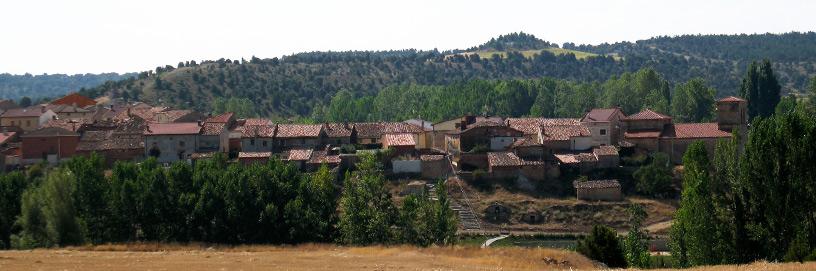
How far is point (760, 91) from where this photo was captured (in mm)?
90562

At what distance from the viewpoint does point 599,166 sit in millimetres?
68812

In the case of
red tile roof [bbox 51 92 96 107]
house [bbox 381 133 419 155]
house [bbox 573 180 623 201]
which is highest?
red tile roof [bbox 51 92 96 107]

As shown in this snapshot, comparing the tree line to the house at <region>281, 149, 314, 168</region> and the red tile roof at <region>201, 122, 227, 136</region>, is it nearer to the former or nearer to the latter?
the house at <region>281, 149, 314, 168</region>

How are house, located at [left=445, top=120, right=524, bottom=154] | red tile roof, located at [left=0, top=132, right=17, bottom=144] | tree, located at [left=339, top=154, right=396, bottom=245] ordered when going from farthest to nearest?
red tile roof, located at [left=0, top=132, right=17, bottom=144], house, located at [left=445, top=120, right=524, bottom=154], tree, located at [left=339, top=154, right=396, bottom=245]

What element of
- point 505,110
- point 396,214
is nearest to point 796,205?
point 396,214

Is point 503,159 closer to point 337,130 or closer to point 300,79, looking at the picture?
point 337,130

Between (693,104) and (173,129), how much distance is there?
48.5m

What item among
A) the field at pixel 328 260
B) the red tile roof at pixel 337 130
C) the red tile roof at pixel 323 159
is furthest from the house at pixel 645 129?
the field at pixel 328 260

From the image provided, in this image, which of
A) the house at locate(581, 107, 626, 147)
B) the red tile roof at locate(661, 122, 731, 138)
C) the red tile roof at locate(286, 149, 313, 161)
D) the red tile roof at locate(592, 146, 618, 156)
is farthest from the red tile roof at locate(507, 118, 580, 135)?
the red tile roof at locate(286, 149, 313, 161)

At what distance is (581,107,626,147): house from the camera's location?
72.3 metres

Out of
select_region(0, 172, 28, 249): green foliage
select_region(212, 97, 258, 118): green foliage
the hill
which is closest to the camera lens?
select_region(0, 172, 28, 249): green foliage

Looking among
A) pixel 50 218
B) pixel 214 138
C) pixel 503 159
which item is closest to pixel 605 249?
pixel 50 218

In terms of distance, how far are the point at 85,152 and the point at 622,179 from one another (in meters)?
36.2

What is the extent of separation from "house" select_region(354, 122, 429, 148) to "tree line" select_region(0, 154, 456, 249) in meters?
23.7
